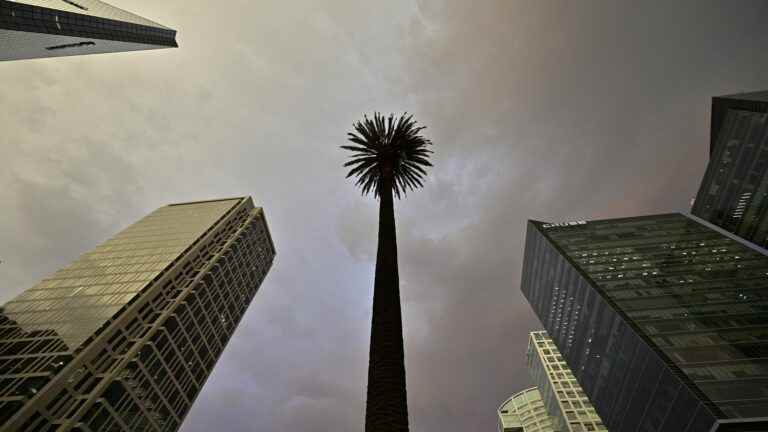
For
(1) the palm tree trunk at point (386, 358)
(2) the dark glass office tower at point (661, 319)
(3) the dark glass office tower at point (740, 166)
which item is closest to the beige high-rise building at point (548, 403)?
(2) the dark glass office tower at point (661, 319)

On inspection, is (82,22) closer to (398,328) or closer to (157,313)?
(157,313)

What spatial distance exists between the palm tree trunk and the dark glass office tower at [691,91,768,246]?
62697 mm

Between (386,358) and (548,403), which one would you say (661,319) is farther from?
(548,403)

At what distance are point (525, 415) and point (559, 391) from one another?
29046 mm

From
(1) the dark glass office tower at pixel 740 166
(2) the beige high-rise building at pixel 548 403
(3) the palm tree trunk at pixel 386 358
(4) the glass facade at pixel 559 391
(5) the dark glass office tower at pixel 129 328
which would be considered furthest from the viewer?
(2) the beige high-rise building at pixel 548 403

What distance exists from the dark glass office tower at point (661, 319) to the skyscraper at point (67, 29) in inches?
3101

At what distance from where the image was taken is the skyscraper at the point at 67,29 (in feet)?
120

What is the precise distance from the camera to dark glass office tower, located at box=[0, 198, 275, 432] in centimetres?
4944

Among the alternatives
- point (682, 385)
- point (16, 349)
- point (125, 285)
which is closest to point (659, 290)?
point (682, 385)

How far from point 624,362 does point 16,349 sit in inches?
3646

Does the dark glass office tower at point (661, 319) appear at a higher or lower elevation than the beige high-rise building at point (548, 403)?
lower

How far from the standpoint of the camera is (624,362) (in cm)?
4356

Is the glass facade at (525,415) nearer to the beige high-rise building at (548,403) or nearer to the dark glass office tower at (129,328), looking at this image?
the beige high-rise building at (548,403)

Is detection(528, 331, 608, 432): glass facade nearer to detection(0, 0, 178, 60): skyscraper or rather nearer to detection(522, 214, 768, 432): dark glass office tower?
detection(522, 214, 768, 432): dark glass office tower
